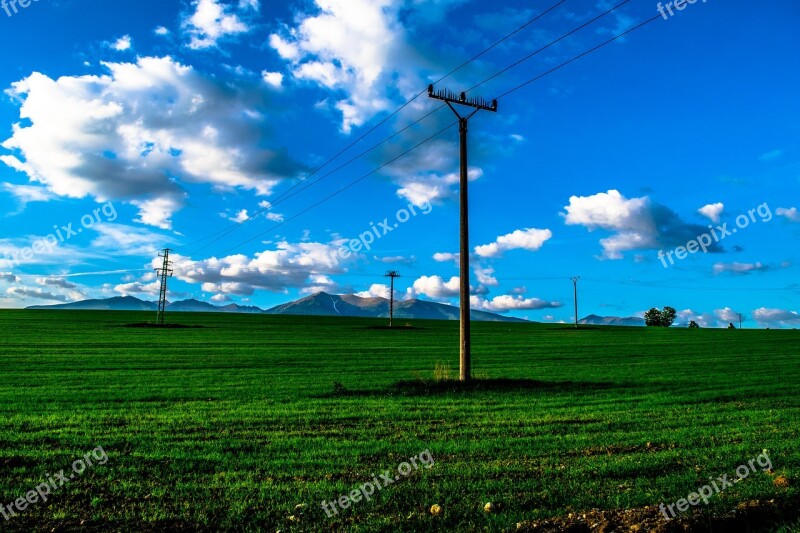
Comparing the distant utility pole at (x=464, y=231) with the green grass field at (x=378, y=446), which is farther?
the distant utility pole at (x=464, y=231)

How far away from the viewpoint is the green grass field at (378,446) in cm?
740

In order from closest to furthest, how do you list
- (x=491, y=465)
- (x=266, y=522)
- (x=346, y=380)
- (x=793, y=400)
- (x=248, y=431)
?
(x=266, y=522) → (x=491, y=465) → (x=248, y=431) → (x=793, y=400) → (x=346, y=380)

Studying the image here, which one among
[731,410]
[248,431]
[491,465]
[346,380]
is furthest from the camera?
[346,380]

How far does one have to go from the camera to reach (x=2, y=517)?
7.32 metres

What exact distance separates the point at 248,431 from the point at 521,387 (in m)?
12.3

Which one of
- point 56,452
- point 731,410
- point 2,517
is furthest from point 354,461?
Answer: point 731,410

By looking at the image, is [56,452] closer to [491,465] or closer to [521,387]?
[491,465]

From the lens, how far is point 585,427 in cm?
1353

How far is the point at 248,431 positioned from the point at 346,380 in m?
11.5

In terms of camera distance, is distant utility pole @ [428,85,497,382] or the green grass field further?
distant utility pole @ [428,85,497,382]

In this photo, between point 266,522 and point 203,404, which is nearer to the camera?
point 266,522

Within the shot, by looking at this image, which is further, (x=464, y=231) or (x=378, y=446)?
(x=464, y=231)

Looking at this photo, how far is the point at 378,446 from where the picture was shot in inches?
446

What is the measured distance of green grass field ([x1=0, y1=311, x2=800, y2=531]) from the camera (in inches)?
291
